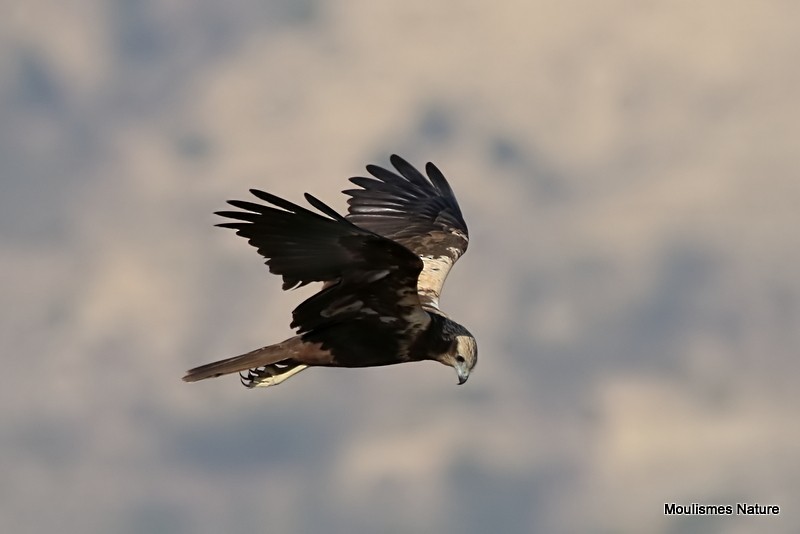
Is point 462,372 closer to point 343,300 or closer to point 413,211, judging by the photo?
point 343,300

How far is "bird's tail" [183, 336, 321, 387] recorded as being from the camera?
14414 mm

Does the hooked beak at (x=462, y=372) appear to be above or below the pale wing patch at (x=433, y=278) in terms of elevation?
below

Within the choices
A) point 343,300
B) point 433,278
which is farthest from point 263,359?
point 433,278

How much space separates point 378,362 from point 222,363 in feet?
5.81

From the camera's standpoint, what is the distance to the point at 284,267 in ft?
43.3

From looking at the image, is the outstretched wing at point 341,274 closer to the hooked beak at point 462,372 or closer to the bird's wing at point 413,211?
the hooked beak at point 462,372

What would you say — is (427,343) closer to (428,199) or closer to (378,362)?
(378,362)

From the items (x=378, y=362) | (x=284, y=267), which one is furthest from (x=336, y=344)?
(x=284, y=267)

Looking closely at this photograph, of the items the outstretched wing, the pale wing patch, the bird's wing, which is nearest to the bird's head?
the outstretched wing

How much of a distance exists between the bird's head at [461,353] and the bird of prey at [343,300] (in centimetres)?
1

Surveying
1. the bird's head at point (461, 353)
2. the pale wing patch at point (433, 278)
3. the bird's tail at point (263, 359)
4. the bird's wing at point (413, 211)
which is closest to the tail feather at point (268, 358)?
the bird's tail at point (263, 359)

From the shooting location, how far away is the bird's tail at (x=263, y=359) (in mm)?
14414

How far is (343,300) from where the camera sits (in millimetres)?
13898

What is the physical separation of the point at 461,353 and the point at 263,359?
222cm
